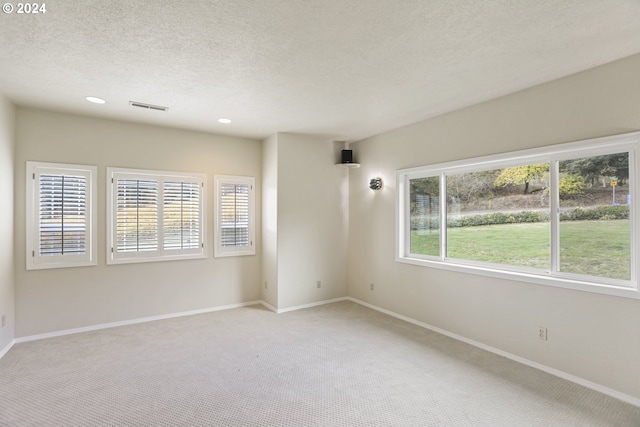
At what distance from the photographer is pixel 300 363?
10.2 feet

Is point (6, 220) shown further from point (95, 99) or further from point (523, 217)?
point (523, 217)

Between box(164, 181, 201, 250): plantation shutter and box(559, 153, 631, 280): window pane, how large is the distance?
14.6 ft

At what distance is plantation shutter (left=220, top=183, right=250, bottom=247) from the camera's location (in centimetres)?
488

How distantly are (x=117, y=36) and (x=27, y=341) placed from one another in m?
3.61

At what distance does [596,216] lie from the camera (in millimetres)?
2762

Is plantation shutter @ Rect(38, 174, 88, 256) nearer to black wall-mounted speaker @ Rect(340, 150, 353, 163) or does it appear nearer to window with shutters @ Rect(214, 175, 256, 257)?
window with shutters @ Rect(214, 175, 256, 257)

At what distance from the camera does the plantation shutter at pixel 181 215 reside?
4449 mm

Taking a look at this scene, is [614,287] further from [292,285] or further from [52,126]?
[52,126]

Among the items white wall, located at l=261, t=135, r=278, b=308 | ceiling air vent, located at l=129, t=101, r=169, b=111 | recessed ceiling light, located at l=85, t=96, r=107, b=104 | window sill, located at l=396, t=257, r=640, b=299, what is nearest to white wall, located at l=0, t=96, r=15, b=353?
recessed ceiling light, located at l=85, t=96, r=107, b=104

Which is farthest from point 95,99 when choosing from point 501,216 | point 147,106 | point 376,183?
point 501,216

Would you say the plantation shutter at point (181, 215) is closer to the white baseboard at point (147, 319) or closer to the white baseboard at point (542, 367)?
the white baseboard at point (147, 319)

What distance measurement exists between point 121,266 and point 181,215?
3.26 ft
